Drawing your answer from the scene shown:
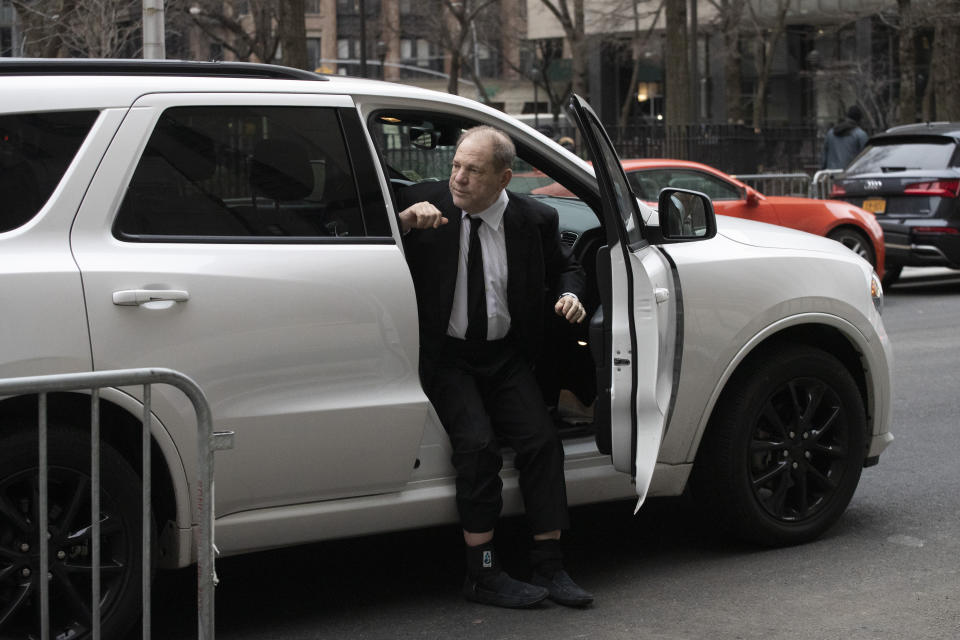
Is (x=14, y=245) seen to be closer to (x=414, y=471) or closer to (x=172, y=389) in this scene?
(x=172, y=389)

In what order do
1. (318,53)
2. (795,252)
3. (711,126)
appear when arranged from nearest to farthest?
(795,252) → (711,126) → (318,53)

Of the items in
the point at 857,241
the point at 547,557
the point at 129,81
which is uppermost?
the point at 129,81

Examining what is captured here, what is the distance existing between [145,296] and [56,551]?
0.75 metres

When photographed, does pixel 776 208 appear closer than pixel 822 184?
Yes

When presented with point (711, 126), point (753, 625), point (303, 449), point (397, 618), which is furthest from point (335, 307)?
point (711, 126)

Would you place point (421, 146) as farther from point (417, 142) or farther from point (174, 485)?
point (174, 485)

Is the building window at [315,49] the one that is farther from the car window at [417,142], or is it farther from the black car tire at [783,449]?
the black car tire at [783,449]

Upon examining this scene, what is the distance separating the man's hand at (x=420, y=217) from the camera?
15.1 ft

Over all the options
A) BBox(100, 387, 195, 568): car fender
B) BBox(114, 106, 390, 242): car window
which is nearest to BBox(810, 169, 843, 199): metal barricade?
BBox(114, 106, 390, 242): car window

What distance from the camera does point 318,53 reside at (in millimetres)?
84062

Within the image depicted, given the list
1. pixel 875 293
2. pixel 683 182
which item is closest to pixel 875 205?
pixel 683 182

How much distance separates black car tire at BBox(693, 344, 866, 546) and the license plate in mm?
10034

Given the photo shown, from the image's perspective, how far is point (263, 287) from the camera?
4.13 metres

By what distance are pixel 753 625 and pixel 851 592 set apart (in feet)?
1.72
